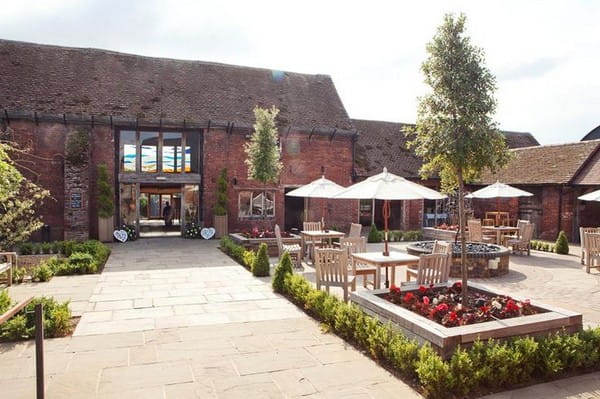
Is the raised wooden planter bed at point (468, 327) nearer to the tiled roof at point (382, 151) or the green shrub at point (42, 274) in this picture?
the green shrub at point (42, 274)

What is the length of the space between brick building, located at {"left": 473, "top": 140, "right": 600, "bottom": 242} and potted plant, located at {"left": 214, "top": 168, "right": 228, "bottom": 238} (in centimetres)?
1206

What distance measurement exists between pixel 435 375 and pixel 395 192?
4153 mm

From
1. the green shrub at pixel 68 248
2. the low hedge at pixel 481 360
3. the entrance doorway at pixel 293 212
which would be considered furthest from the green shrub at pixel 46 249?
the low hedge at pixel 481 360

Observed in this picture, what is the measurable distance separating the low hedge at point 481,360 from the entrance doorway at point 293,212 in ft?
47.9

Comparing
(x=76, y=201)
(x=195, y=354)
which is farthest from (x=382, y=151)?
(x=195, y=354)

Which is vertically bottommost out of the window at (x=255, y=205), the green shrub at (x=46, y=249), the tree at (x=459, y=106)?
the green shrub at (x=46, y=249)

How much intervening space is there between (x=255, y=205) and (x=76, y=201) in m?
7.08

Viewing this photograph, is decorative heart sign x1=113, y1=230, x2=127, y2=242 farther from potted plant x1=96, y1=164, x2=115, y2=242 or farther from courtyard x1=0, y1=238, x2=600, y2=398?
courtyard x1=0, y1=238, x2=600, y2=398

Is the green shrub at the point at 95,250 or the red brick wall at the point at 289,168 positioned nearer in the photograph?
the green shrub at the point at 95,250

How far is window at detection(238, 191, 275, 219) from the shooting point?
18641 mm

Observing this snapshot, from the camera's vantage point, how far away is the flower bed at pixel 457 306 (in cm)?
514

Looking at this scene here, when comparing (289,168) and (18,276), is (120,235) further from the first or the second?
(289,168)

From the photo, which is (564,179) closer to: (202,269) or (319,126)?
(319,126)

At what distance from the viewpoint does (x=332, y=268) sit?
7.16 m
